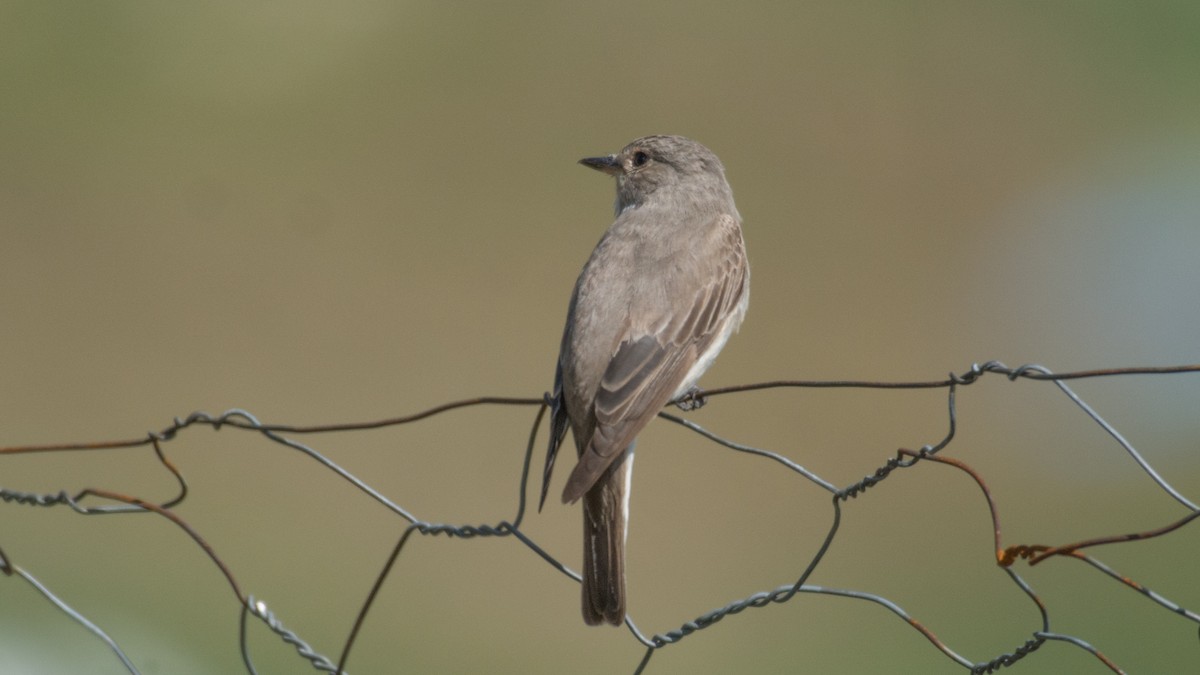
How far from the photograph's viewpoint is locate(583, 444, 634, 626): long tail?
13.4ft

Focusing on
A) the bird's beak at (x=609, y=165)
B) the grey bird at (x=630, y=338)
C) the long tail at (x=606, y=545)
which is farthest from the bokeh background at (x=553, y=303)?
the long tail at (x=606, y=545)

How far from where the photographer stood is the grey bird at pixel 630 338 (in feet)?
13.7

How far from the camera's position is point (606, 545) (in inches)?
165

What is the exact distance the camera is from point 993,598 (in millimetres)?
7617

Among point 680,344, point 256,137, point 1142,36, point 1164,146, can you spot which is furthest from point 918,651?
point 1142,36

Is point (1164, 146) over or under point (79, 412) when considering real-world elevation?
over

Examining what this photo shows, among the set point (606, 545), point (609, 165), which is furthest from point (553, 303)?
point (606, 545)

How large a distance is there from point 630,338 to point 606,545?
0.72 metres

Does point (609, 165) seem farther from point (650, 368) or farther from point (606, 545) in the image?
point (606, 545)

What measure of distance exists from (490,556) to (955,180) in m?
7.32

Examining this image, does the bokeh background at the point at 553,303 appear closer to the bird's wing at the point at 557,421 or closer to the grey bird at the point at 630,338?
the grey bird at the point at 630,338

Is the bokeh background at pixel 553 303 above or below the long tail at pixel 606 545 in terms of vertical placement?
above

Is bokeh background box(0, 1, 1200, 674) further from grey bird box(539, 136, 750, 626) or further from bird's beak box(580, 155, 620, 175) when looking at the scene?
bird's beak box(580, 155, 620, 175)

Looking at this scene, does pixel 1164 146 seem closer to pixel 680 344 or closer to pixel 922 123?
pixel 922 123
